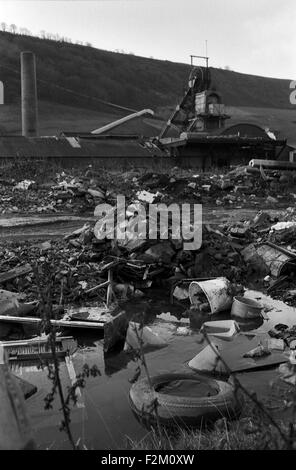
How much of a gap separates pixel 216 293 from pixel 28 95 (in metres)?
23.7

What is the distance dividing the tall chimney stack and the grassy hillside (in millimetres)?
23891

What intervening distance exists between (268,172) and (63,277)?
1261 cm

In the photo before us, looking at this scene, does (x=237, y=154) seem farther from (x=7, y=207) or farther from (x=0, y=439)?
(x=0, y=439)

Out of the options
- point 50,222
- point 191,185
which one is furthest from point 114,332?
point 191,185

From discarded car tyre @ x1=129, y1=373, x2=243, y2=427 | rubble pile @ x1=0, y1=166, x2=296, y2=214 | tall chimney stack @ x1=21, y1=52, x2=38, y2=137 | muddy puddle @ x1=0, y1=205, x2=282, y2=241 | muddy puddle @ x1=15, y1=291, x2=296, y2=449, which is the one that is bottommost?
muddy puddle @ x1=15, y1=291, x2=296, y2=449

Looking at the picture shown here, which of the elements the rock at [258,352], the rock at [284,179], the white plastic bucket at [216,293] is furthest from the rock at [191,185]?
the rock at [258,352]

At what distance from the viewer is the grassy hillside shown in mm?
56656

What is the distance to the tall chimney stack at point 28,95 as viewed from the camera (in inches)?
1054

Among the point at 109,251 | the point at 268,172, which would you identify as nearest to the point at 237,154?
the point at 268,172

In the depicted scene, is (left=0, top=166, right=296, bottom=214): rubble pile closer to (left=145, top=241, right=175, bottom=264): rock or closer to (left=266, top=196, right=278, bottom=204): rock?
(left=266, top=196, right=278, bottom=204): rock

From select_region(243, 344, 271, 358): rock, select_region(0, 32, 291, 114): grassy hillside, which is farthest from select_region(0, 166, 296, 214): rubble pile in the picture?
select_region(0, 32, 291, 114): grassy hillside

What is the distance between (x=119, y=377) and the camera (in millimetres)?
4320

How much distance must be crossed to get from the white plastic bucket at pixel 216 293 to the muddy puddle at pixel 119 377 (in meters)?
0.14

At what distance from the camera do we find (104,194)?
13.5m
